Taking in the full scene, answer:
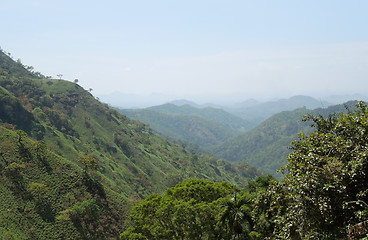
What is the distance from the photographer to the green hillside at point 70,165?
59125 millimetres

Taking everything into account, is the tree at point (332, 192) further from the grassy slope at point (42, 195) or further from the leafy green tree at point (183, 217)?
the grassy slope at point (42, 195)

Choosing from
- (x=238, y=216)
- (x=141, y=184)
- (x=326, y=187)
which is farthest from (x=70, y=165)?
(x=326, y=187)

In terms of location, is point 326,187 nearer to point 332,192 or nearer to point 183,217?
point 332,192

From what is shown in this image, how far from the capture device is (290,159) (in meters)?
16.9

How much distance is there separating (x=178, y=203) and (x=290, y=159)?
2076 centimetres

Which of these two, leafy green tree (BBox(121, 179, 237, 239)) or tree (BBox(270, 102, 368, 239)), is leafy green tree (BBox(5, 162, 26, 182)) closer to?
leafy green tree (BBox(121, 179, 237, 239))

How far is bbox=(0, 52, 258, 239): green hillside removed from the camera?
194 ft

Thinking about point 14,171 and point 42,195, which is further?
point 14,171

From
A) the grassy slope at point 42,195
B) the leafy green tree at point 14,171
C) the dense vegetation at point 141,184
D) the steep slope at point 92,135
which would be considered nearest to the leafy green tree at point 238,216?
the dense vegetation at point 141,184

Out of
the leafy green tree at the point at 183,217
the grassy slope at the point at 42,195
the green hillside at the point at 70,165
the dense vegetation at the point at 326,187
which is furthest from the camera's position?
the green hillside at the point at 70,165

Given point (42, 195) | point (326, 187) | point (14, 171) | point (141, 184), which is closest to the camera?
point (326, 187)

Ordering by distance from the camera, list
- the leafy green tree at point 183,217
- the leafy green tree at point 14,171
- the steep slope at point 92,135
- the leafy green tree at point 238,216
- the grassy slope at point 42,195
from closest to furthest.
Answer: the leafy green tree at point 238,216 < the leafy green tree at point 183,217 < the grassy slope at point 42,195 < the leafy green tree at point 14,171 < the steep slope at point 92,135

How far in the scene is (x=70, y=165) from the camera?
246 ft

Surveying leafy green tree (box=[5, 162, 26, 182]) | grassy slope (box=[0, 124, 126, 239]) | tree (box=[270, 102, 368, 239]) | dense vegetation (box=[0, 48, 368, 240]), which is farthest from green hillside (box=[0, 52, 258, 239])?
tree (box=[270, 102, 368, 239])
